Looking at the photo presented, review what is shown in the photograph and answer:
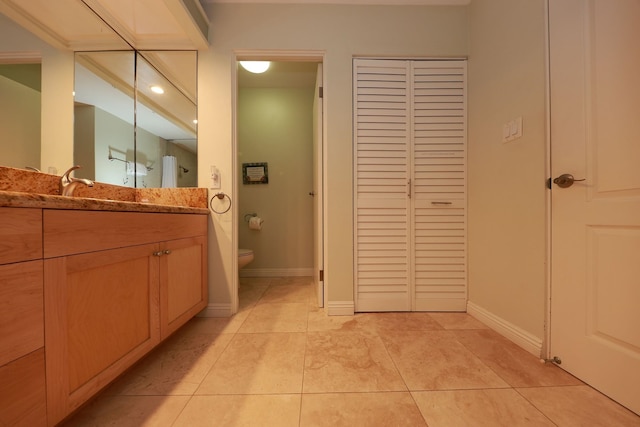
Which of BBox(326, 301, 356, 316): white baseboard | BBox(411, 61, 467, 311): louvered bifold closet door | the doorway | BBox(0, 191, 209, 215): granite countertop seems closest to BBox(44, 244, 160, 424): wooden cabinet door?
BBox(0, 191, 209, 215): granite countertop

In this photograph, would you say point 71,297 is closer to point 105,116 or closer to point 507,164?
point 105,116

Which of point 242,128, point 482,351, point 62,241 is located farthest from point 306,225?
point 62,241

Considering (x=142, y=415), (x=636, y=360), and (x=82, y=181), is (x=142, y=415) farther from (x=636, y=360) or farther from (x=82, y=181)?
(x=636, y=360)

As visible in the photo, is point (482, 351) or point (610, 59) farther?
point (482, 351)

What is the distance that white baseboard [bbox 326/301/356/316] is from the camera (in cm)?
175

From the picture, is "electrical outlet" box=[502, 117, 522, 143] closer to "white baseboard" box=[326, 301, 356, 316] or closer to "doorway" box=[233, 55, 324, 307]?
"white baseboard" box=[326, 301, 356, 316]

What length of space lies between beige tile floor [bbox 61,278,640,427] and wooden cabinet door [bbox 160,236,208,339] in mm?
176

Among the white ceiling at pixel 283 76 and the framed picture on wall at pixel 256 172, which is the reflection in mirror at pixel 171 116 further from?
the framed picture on wall at pixel 256 172

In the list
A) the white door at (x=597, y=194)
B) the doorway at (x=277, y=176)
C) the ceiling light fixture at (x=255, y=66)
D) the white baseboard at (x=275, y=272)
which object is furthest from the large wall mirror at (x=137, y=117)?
the white door at (x=597, y=194)

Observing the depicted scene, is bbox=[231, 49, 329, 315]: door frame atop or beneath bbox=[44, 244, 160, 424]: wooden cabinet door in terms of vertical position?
atop

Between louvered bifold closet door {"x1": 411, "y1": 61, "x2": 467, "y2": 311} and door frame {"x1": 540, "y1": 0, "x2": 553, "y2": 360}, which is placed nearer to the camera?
door frame {"x1": 540, "y1": 0, "x2": 553, "y2": 360}

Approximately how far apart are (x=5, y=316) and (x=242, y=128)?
277cm

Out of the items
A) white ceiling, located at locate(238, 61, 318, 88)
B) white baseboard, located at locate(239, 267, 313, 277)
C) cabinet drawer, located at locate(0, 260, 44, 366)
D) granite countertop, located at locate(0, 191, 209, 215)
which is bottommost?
white baseboard, located at locate(239, 267, 313, 277)

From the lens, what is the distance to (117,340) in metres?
0.92
